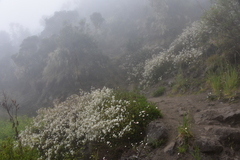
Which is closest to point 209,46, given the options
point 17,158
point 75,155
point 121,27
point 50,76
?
point 75,155

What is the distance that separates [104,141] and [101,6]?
51.1m

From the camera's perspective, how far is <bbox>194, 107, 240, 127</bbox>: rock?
410 cm

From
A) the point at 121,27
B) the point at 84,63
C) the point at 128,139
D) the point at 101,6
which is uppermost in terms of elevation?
the point at 101,6

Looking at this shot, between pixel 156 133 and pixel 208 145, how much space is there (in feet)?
3.97

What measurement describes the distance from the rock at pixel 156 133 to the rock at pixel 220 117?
1021mm

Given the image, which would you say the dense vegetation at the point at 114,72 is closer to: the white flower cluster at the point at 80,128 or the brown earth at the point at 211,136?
the white flower cluster at the point at 80,128

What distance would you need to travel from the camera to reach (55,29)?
39406 mm

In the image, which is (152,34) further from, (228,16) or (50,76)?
(228,16)

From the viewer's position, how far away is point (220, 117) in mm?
4387

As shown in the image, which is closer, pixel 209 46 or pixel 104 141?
pixel 104 141

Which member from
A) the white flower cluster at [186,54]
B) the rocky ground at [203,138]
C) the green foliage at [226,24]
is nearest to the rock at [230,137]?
the rocky ground at [203,138]

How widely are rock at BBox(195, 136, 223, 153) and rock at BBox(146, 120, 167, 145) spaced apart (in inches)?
34.4

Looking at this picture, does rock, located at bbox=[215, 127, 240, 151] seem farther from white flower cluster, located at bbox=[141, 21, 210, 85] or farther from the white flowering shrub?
white flower cluster, located at bbox=[141, 21, 210, 85]

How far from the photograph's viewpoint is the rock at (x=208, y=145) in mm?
3174
